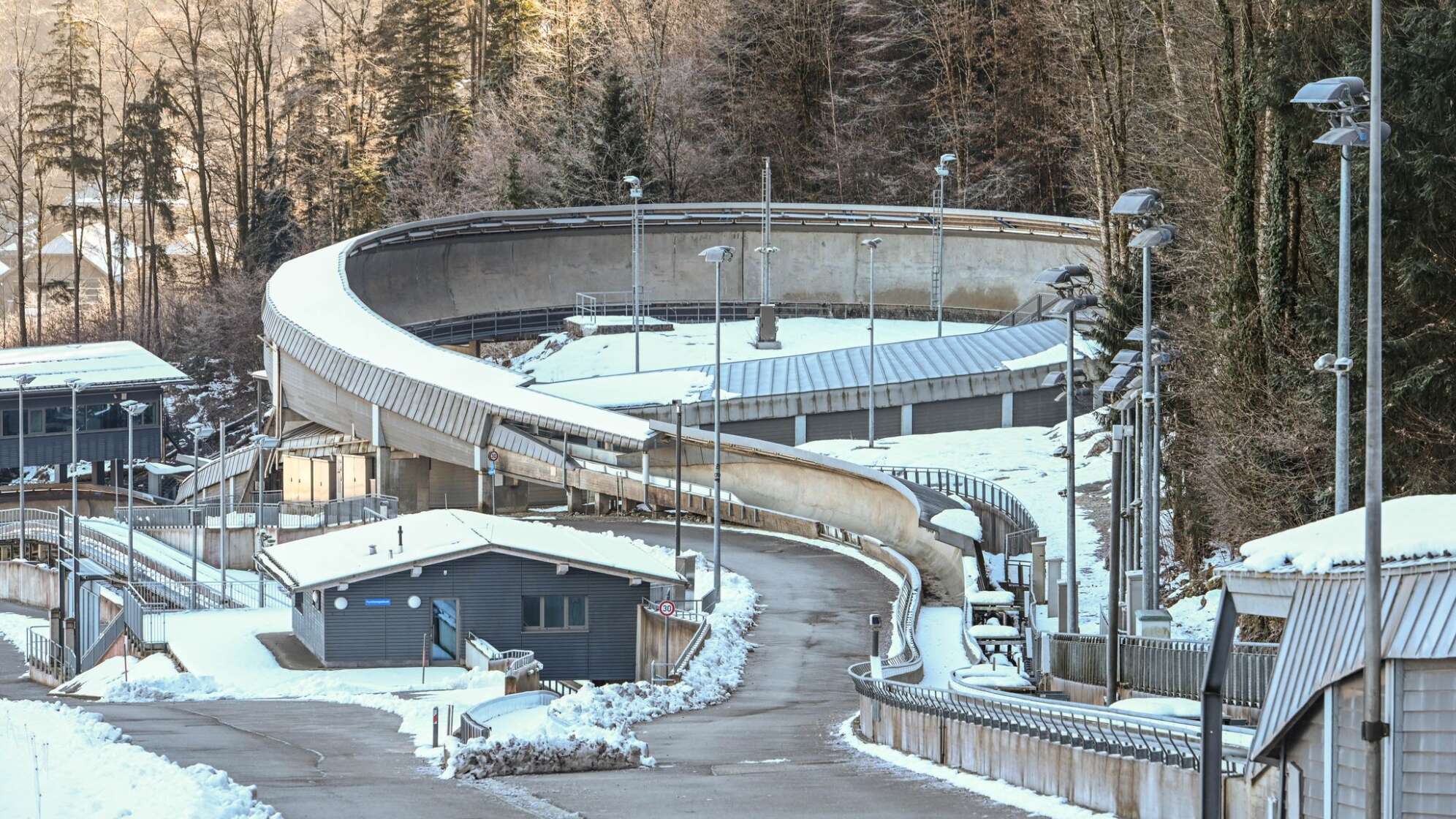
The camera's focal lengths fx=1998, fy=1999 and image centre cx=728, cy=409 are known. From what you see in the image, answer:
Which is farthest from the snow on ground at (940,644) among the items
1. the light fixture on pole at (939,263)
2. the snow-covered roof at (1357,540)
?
the light fixture on pole at (939,263)

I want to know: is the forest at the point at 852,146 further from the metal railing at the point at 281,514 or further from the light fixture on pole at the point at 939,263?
the metal railing at the point at 281,514

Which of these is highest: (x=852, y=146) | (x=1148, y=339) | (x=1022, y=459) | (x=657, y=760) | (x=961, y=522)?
(x=852, y=146)

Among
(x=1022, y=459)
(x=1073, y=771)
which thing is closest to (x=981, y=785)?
(x=1073, y=771)

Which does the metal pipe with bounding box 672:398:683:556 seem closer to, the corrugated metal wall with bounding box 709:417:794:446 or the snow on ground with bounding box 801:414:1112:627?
the corrugated metal wall with bounding box 709:417:794:446

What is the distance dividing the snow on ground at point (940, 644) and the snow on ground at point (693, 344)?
26630mm

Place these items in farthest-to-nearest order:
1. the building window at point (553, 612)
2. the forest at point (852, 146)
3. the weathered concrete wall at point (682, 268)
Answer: the weathered concrete wall at point (682, 268) < the building window at point (553, 612) < the forest at point (852, 146)

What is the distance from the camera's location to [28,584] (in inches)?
2362

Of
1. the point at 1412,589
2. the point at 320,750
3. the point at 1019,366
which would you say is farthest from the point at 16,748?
the point at 1019,366

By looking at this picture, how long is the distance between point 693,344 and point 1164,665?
1781 inches

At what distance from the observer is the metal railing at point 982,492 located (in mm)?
43969

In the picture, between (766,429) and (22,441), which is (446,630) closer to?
(766,429)

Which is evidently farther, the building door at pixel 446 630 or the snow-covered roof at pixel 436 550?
the building door at pixel 446 630

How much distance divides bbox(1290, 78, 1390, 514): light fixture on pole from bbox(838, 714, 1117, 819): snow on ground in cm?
433

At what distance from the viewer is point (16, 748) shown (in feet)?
67.8
